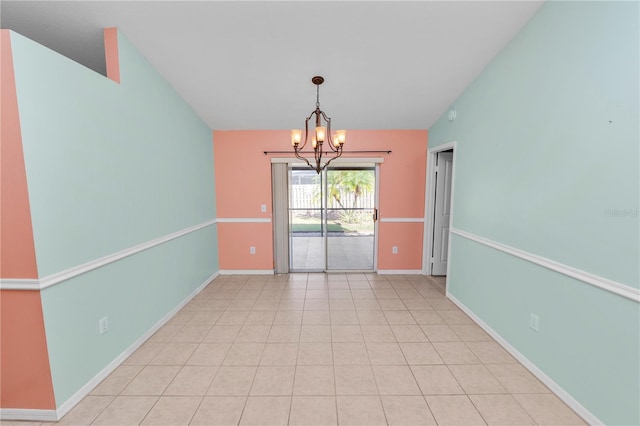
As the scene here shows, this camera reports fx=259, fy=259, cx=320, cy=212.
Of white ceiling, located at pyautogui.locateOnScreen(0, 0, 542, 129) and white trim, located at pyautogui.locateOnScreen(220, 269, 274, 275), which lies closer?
white ceiling, located at pyautogui.locateOnScreen(0, 0, 542, 129)

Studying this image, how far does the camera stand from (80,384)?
71.3 inches

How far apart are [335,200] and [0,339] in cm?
512

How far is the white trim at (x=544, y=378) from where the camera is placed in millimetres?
1641

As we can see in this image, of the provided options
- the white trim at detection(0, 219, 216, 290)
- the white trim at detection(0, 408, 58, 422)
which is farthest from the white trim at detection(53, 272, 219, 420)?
the white trim at detection(0, 219, 216, 290)

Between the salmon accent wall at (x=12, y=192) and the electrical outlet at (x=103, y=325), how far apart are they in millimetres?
634

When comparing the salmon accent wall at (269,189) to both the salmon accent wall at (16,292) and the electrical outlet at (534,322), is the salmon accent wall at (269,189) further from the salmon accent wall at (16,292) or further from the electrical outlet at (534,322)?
the salmon accent wall at (16,292)

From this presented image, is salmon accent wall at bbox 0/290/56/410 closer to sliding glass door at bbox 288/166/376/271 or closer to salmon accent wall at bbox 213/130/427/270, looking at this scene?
salmon accent wall at bbox 213/130/427/270

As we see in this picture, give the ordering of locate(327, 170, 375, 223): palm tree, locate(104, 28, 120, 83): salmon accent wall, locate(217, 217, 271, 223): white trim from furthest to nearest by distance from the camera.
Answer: locate(327, 170, 375, 223): palm tree, locate(217, 217, 271, 223): white trim, locate(104, 28, 120, 83): salmon accent wall

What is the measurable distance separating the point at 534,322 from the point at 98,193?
11.6 ft

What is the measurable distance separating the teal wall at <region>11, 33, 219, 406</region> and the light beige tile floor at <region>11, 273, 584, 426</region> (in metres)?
0.34

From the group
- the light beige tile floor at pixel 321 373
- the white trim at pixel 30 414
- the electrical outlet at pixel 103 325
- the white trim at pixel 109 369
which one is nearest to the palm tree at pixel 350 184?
the light beige tile floor at pixel 321 373

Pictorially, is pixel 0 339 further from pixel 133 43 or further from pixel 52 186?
pixel 133 43

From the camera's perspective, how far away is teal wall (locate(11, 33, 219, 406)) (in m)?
1.57

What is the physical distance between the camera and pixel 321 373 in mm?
2062
